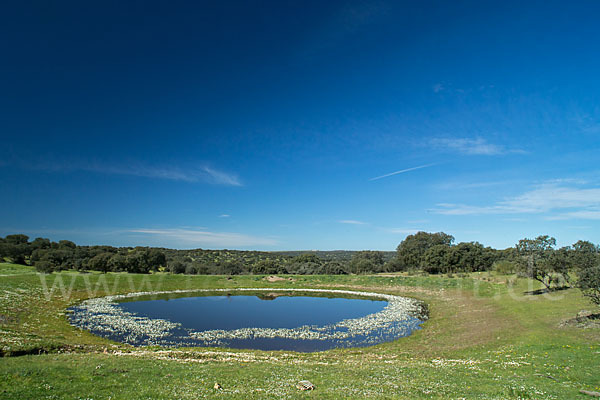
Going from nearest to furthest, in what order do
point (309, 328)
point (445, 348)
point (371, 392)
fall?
1. point (371, 392)
2. point (445, 348)
3. point (309, 328)

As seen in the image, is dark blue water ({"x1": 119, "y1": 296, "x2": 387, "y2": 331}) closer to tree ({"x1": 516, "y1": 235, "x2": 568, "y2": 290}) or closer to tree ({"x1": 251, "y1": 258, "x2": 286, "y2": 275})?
tree ({"x1": 516, "y1": 235, "x2": 568, "y2": 290})

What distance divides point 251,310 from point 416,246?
277ft

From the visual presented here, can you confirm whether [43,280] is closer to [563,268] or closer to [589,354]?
[589,354]

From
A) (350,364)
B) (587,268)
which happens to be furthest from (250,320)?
(587,268)

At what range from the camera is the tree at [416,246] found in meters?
112

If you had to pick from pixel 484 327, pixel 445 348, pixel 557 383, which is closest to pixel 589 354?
pixel 557 383

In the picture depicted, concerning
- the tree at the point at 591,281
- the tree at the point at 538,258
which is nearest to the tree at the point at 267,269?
the tree at the point at 538,258

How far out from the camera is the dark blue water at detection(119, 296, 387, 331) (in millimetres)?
40781

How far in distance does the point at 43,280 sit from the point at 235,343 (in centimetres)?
5006

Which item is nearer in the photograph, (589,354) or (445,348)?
(589,354)

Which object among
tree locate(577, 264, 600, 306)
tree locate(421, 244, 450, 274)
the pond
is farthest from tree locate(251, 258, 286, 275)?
tree locate(577, 264, 600, 306)

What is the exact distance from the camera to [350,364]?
20922 mm

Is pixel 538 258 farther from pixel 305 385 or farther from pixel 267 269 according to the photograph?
pixel 267 269

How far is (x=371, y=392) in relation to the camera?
1344 cm
